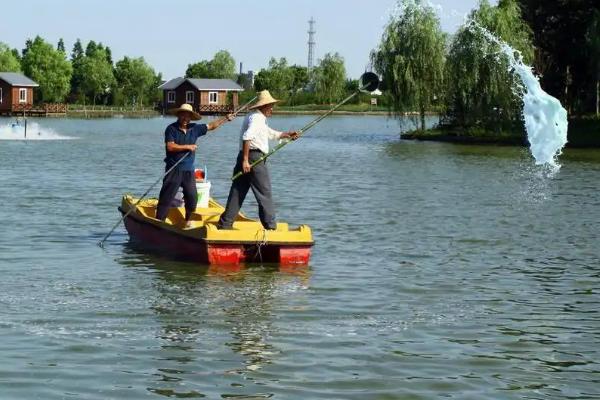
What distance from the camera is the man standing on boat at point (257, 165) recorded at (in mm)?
14547

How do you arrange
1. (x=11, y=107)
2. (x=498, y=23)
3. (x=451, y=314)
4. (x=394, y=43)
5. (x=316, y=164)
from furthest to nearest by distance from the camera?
(x=11, y=107) < (x=394, y=43) < (x=498, y=23) < (x=316, y=164) < (x=451, y=314)

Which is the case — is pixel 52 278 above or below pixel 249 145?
below

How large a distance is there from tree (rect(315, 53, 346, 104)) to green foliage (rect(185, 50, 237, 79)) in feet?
59.4

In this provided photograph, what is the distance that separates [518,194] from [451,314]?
15.8 metres

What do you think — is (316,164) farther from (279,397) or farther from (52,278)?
(279,397)

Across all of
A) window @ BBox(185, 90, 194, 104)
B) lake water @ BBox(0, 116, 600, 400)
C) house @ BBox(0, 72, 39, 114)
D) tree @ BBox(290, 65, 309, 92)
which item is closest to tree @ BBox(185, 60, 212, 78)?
tree @ BBox(290, 65, 309, 92)

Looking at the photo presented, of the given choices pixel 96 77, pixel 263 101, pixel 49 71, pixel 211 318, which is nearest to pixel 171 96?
pixel 96 77

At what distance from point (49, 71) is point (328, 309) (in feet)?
403

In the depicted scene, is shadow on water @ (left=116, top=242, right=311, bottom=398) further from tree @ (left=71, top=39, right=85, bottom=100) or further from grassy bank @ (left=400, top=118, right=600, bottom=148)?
tree @ (left=71, top=39, right=85, bottom=100)

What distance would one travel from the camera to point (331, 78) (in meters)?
152

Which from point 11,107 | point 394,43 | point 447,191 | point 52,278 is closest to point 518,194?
point 447,191

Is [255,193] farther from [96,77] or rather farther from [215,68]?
[215,68]

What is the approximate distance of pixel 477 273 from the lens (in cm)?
1496

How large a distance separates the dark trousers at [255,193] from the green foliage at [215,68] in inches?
5914
